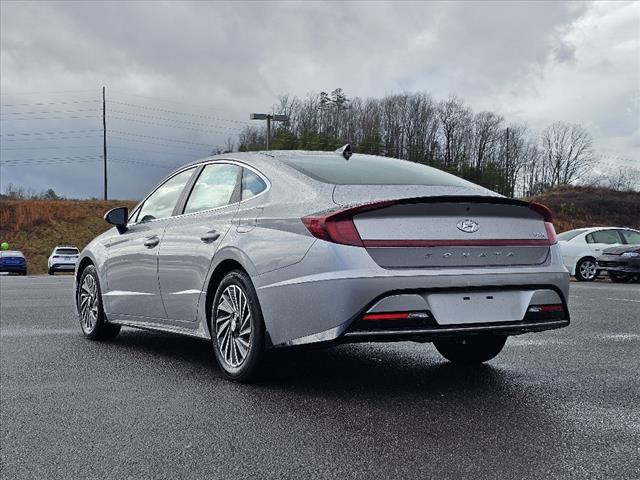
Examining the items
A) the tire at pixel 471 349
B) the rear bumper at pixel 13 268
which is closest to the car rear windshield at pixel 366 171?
the tire at pixel 471 349

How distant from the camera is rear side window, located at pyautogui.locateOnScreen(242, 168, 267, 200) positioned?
16.5ft

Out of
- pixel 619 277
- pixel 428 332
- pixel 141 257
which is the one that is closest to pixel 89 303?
pixel 141 257

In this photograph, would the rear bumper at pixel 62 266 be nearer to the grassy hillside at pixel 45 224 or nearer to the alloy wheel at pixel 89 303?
the grassy hillside at pixel 45 224

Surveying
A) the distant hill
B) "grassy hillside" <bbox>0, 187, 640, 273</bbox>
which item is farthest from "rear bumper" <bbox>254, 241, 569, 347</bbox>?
the distant hill

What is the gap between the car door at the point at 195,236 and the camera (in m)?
5.18

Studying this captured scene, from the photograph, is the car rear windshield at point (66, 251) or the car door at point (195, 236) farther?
the car rear windshield at point (66, 251)

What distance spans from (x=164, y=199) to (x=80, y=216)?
5865cm

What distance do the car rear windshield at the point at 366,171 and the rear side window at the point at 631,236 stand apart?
1637cm

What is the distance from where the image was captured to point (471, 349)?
5.55 metres

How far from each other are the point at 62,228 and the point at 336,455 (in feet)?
196

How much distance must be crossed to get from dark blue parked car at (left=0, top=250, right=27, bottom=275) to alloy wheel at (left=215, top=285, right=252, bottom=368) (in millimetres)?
34575

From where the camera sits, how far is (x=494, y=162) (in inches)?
3632

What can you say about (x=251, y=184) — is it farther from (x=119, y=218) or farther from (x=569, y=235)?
(x=569, y=235)

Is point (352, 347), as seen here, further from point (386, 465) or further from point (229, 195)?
point (386, 465)
